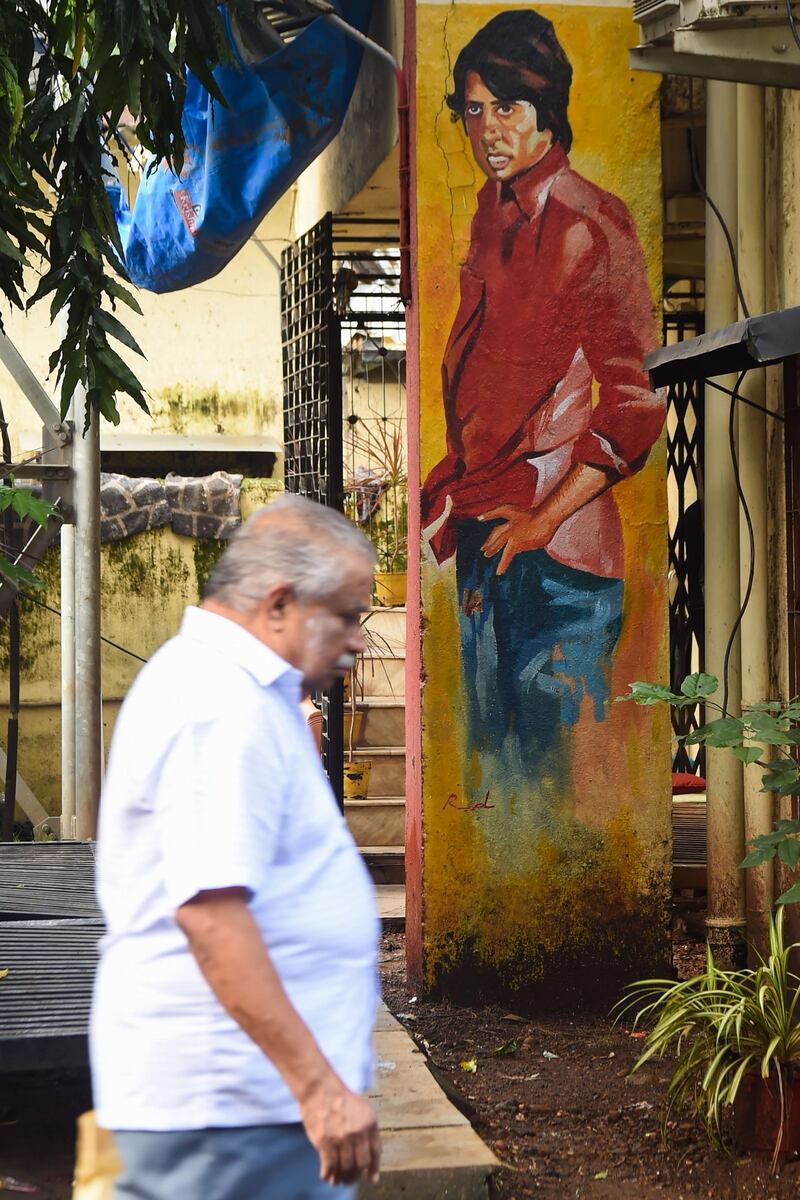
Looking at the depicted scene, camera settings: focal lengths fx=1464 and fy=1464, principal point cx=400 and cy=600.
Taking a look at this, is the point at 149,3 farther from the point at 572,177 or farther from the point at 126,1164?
the point at 126,1164

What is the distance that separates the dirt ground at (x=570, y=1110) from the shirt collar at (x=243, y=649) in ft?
8.15

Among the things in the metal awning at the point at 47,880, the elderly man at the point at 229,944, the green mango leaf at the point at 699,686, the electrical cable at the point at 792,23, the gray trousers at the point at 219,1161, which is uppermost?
the electrical cable at the point at 792,23

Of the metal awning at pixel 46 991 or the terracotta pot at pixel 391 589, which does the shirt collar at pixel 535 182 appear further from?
the terracotta pot at pixel 391 589

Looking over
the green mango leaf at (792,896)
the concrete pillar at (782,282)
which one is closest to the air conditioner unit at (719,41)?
the concrete pillar at (782,282)

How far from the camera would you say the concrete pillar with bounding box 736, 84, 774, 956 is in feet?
18.3

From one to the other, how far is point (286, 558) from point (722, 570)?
3.80 meters

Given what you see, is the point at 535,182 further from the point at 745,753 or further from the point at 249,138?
the point at 745,753

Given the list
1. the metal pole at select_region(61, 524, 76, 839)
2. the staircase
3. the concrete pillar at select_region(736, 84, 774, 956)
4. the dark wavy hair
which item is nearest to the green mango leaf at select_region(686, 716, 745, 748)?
the concrete pillar at select_region(736, 84, 774, 956)

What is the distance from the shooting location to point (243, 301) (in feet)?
47.6

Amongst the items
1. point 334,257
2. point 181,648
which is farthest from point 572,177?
point 181,648

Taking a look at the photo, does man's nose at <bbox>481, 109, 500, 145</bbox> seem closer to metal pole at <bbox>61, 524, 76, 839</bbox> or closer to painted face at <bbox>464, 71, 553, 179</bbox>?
painted face at <bbox>464, 71, 553, 179</bbox>

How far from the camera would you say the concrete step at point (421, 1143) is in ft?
12.8

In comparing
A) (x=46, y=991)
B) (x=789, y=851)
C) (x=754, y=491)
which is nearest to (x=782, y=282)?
(x=754, y=491)
